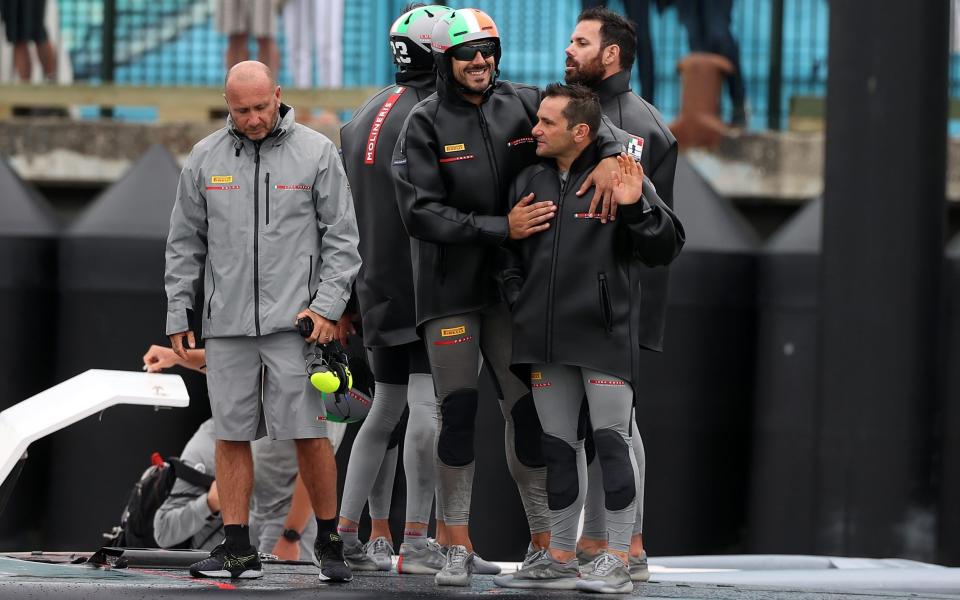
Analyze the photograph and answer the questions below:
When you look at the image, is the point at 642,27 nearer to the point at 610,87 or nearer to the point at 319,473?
the point at 610,87

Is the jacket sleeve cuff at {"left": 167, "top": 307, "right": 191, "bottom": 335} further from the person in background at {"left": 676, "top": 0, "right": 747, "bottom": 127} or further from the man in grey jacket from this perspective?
the person in background at {"left": 676, "top": 0, "right": 747, "bottom": 127}

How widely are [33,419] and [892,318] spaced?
15.6 feet

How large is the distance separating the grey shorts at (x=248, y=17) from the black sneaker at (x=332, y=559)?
18.6ft

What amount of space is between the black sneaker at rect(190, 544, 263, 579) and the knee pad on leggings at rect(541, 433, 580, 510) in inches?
40.8

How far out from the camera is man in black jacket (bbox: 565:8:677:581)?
5801 millimetres

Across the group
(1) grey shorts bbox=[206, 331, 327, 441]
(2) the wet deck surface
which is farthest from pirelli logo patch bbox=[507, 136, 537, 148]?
(2) the wet deck surface

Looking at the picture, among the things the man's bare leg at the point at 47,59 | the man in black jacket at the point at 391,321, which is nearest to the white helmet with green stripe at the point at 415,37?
the man in black jacket at the point at 391,321

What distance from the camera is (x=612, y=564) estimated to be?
5164 millimetres

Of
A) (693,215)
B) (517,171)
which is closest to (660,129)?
(517,171)

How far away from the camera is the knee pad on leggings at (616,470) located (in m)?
5.14

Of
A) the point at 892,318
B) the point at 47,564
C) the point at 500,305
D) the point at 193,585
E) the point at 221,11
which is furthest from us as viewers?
the point at 221,11

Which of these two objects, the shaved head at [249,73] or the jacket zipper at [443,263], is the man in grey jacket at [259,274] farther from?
the jacket zipper at [443,263]

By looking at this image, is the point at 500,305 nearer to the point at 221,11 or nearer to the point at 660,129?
the point at 660,129

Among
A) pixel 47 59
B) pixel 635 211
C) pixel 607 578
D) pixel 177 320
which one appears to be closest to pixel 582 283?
pixel 635 211
